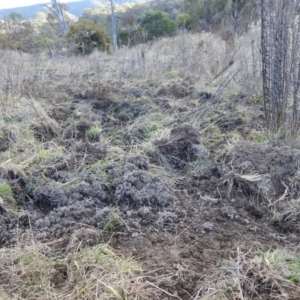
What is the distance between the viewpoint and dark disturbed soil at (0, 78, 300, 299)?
194cm

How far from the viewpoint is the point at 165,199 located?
93.0 inches

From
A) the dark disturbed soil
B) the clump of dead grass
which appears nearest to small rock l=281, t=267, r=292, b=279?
the clump of dead grass

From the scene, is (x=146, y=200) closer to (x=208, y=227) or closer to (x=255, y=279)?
(x=208, y=227)

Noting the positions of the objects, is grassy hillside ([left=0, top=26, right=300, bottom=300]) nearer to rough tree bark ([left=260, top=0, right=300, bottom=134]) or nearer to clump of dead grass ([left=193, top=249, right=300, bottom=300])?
clump of dead grass ([left=193, top=249, right=300, bottom=300])

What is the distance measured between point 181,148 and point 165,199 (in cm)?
79

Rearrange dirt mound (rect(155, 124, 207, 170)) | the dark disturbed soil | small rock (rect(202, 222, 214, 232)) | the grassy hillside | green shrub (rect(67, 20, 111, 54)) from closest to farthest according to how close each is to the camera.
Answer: the grassy hillside
the dark disturbed soil
small rock (rect(202, 222, 214, 232))
dirt mound (rect(155, 124, 207, 170))
green shrub (rect(67, 20, 111, 54))

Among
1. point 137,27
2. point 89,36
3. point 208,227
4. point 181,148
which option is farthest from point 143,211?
point 137,27

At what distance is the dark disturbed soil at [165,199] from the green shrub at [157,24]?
445 inches

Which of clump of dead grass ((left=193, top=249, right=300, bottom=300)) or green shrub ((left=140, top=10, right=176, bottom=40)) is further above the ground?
green shrub ((left=140, top=10, right=176, bottom=40))

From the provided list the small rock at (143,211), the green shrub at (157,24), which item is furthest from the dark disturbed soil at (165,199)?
the green shrub at (157,24)

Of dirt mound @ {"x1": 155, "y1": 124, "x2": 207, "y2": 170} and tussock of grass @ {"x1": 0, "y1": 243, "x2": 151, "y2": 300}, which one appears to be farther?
dirt mound @ {"x1": 155, "y1": 124, "x2": 207, "y2": 170}

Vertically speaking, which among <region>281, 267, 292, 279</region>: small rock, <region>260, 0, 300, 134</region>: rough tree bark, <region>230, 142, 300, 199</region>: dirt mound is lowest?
<region>281, 267, 292, 279</region>: small rock

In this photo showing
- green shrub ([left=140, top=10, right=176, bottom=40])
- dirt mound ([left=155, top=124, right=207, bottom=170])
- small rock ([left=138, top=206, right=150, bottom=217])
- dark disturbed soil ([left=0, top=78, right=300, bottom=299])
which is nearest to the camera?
dark disturbed soil ([left=0, top=78, right=300, bottom=299])

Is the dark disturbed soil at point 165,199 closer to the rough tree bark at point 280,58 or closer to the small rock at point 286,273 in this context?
the small rock at point 286,273
